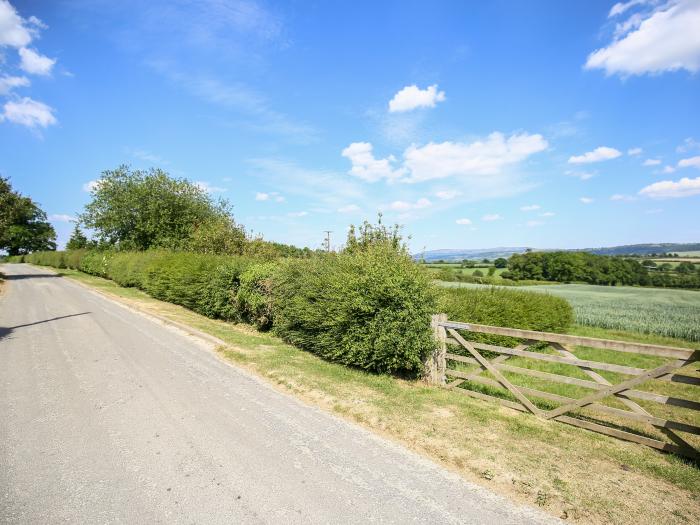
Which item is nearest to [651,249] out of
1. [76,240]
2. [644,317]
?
[644,317]

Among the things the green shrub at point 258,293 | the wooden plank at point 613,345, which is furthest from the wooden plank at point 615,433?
the green shrub at point 258,293

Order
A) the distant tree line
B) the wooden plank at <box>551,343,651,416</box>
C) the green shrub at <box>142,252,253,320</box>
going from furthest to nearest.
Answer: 1. the distant tree line
2. the green shrub at <box>142,252,253,320</box>
3. the wooden plank at <box>551,343,651,416</box>

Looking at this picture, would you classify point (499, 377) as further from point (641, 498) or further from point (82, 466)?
point (82, 466)

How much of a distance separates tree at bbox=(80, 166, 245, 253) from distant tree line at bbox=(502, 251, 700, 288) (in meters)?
45.8

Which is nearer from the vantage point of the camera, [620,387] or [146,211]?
[620,387]

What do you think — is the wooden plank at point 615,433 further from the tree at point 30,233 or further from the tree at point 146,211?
the tree at point 30,233

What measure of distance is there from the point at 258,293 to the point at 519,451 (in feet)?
32.0

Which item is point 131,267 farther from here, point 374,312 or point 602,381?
point 602,381

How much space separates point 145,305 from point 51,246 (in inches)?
3622

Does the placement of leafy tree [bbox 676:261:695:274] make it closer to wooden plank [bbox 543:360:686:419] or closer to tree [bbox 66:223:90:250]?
wooden plank [bbox 543:360:686:419]

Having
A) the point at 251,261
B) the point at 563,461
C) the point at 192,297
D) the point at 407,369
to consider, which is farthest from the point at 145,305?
the point at 563,461

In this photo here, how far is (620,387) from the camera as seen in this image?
16.8 feet

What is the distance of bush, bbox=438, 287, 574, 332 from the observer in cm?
1012

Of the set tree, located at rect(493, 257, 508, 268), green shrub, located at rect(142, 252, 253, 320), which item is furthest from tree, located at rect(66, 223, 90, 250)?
tree, located at rect(493, 257, 508, 268)
